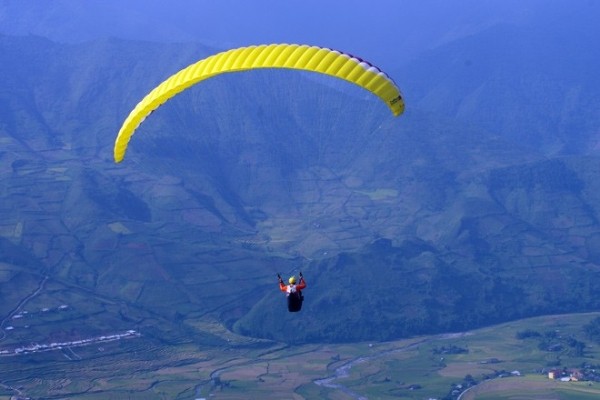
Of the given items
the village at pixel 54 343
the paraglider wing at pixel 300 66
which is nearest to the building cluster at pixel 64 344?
the village at pixel 54 343

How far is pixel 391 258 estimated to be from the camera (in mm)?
174000

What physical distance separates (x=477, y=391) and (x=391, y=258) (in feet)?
193

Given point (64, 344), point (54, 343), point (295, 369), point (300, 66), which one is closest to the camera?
point (300, 66)

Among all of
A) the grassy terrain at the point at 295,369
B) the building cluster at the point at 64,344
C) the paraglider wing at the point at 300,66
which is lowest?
the paraglider wing at the point at 300,66

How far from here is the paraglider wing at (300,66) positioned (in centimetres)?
3572

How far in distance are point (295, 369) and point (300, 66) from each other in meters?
94.3

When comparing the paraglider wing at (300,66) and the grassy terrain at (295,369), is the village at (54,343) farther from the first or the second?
the paraglider wing at (300,66)

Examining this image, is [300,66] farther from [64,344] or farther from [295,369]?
[64,344]

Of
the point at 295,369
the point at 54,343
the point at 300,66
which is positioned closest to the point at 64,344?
the point at 54,343

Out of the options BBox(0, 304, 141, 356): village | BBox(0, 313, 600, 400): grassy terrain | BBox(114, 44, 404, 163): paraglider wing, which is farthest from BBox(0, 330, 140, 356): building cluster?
BBox(114, 44, 404, 163): paraglider wing

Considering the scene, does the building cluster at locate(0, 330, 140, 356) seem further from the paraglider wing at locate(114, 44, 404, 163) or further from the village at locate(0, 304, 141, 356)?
the paraglider wing at locate(114, 44, 404, 163)

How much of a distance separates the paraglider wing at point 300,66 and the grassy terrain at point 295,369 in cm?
7705

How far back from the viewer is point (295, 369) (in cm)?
12731

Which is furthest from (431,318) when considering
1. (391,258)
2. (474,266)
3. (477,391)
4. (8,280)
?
(8,280)
